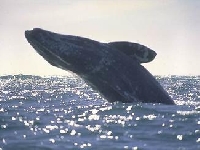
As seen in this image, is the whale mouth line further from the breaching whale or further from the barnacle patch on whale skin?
the barnacle patch on whale skin

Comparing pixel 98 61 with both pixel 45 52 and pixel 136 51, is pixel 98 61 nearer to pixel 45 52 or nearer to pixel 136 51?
pixel 136 51

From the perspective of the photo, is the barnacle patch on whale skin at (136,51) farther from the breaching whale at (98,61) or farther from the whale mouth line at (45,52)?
the whale mouth line at (45,52)

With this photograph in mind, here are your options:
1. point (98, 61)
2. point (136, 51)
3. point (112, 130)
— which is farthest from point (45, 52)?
point (112, 130)

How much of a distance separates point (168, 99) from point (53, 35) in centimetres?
406

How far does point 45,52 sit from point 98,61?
1.51 metres

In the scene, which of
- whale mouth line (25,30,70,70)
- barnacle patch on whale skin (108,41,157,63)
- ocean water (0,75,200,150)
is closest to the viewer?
ocean water (0,75,200,150)

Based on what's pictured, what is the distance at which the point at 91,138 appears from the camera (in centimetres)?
992

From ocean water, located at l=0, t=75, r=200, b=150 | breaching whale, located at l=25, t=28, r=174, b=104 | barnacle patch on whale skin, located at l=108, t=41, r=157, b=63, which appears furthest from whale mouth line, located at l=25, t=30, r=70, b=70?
ocean water, located at l=0, t=75, r=200, b=150

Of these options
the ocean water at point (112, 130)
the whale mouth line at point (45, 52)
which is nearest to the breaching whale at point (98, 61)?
the whale mouth line at point (45, 52)

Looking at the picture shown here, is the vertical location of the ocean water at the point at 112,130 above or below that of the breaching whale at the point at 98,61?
below

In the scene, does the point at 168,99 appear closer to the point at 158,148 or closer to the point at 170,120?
the point at 170,120

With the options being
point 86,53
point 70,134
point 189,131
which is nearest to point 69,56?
point 86,53

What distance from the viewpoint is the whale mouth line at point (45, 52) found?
1209cm

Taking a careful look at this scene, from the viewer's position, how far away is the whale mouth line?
476 inches
